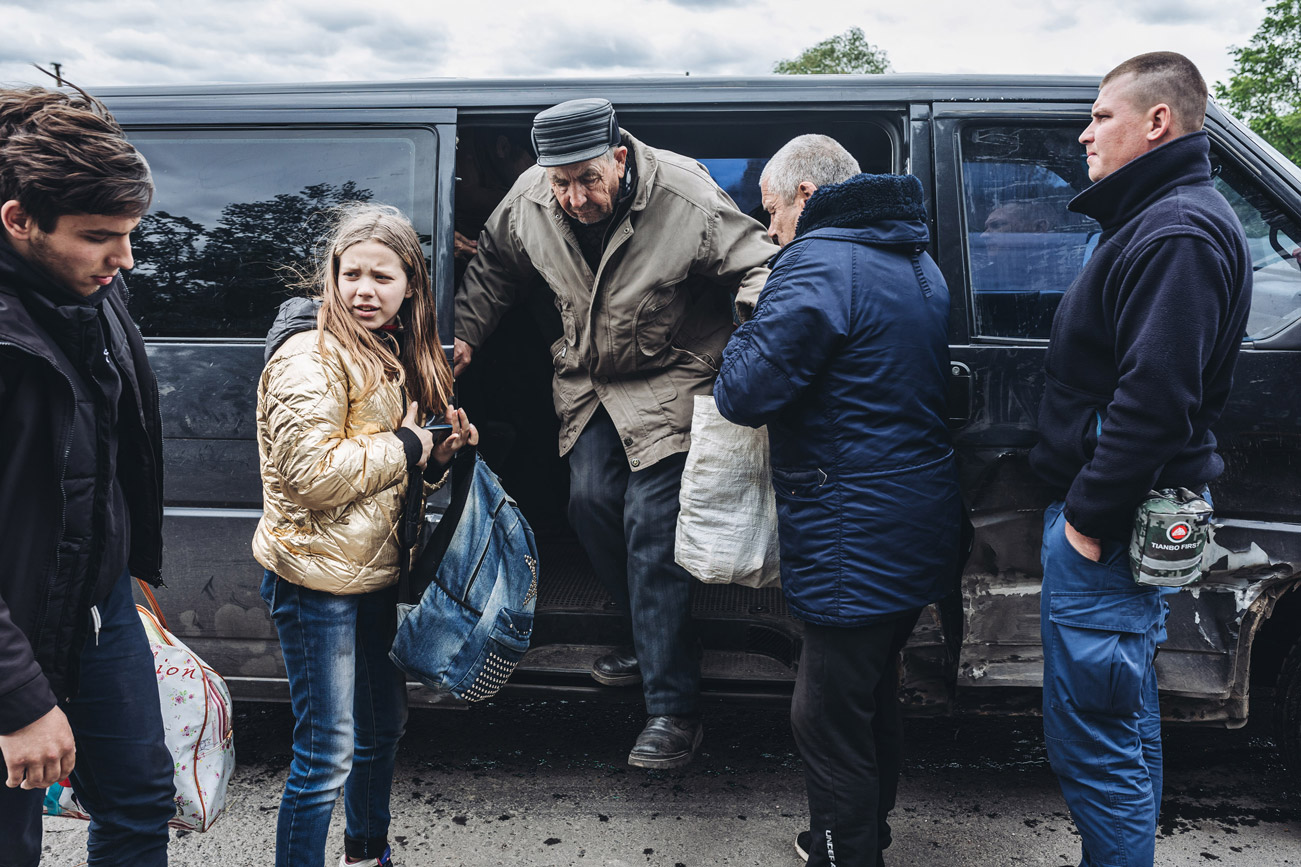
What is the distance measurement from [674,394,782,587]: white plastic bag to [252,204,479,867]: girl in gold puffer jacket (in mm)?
674

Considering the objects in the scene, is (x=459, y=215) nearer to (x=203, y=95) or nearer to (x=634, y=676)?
(x=203, y=95)

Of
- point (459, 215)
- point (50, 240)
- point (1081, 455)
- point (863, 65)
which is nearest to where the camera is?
point (50, 240)

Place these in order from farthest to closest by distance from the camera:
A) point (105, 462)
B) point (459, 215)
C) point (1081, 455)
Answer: point (459, 215) < point (1081, 455) < point (105, 462)

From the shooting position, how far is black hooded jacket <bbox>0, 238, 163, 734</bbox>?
1.29 metres

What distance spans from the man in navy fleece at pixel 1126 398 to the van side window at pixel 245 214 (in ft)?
5.85

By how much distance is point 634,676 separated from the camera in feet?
8.30

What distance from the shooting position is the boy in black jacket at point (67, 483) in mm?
1304

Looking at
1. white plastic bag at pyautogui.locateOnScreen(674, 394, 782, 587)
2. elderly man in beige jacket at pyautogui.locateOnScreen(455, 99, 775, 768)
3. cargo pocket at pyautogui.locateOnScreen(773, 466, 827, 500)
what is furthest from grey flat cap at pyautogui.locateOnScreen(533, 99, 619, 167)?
cargo pocket at pyautogui.locateOnScreen(773, 466, 827, 500)

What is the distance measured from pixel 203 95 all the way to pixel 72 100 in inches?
52.0

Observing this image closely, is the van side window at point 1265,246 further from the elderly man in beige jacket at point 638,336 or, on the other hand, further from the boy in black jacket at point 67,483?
the boy in black jacket at point 67,483

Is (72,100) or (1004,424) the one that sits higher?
(72,100)

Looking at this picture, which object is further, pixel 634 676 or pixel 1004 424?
pixel 634 676

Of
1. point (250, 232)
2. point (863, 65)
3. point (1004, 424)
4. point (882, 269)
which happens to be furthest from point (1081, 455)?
point (863, 65)

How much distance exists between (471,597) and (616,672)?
628 mm
